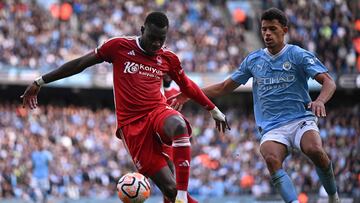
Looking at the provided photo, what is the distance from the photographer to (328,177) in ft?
36.9

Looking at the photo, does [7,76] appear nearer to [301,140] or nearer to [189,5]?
[189,5]

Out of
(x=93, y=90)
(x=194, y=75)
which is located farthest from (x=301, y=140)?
(x=93, y=90)

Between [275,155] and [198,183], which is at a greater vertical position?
[275,155]

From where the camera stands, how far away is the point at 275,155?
35.7 ft

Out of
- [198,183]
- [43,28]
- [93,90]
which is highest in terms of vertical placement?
[43,28]

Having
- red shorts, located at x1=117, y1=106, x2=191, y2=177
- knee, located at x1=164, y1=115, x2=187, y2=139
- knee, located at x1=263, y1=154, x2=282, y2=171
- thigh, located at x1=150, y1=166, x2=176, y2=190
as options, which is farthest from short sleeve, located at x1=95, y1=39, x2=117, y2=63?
knee, located at x1=263, y1=154, x2=282, y2=171

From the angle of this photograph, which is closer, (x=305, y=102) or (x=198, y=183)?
(x=305, y=102)

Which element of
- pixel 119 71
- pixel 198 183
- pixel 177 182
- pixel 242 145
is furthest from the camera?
pixel 242 145

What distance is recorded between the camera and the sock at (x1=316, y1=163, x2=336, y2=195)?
11205mm

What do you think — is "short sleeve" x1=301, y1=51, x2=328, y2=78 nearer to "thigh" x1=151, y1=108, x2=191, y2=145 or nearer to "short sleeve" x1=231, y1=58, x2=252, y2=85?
"short sleeve" x1=231, y1=58, x2=252, y2=85

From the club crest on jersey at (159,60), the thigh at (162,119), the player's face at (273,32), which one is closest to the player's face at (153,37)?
the club crest on jersey at (159,60)

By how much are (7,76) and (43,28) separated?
203 centimetres

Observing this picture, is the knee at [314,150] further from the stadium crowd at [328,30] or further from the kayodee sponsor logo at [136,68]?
the stadium crowd at [328,30]

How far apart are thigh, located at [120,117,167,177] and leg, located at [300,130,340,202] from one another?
177cm
